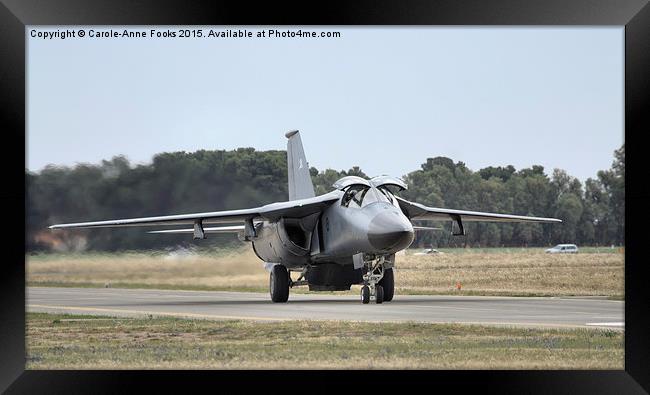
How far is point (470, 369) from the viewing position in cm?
1035

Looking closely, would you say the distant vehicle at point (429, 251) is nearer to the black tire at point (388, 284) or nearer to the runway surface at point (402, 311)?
the runway surface at point (402, 311)

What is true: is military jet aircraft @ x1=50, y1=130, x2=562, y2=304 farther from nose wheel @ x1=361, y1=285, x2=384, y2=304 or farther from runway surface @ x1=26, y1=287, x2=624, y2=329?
runway surface @ x1=26, y1=287, x2=624, y2=329

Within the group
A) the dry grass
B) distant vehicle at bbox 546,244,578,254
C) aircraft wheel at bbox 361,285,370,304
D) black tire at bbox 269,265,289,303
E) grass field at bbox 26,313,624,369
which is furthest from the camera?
distant vehicle at bbox 546,244,578,254

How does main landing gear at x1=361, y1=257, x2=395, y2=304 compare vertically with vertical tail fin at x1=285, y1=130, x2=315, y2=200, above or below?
below

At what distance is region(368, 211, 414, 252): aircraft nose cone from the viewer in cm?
1881

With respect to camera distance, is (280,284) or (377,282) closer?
(377,282)

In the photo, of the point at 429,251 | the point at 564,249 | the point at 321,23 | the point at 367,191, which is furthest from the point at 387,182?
the point at 564,249

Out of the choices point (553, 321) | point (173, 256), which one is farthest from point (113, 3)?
point (173, 256)

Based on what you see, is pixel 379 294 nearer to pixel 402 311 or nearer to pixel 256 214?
pixel 402 311

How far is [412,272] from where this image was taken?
39.3 m

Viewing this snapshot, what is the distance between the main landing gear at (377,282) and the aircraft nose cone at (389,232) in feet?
4.60

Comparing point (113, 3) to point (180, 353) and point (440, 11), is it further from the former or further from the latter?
point (180, 353)

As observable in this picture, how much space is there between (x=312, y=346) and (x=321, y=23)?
14.0ft

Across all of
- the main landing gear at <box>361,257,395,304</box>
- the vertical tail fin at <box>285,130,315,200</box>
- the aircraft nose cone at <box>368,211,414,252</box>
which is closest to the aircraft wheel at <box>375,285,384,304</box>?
the main landing gear at <box>361,257,395,304</box>
